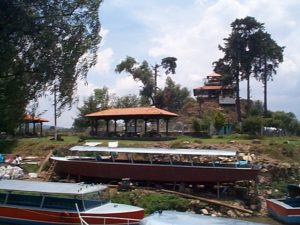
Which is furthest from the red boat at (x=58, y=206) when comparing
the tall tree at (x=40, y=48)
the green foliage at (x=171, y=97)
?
the green foliage at (x=171, y=97)

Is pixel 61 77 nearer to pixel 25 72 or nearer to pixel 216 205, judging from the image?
pixel 25 72

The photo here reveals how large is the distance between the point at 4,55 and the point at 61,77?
306 centimetres

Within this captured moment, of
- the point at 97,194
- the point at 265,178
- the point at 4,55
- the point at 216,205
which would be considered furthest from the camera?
the point at 265,178

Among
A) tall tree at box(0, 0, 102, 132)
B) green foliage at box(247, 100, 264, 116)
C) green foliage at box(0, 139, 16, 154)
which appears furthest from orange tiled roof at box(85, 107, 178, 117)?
tall tree at box(0, 0, 102, 132)

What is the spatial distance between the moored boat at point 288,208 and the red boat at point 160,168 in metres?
3.17

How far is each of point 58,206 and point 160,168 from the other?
12.2 meters

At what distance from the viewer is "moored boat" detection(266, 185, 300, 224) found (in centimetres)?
2509

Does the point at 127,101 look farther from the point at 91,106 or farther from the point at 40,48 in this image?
the point at 40,48

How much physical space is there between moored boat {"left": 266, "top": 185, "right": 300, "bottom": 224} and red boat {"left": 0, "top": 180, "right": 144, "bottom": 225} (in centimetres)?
883

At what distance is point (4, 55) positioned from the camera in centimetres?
1986

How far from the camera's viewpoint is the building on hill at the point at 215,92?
2858 inches

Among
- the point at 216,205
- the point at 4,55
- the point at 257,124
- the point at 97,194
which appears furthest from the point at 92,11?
the point at 257,124

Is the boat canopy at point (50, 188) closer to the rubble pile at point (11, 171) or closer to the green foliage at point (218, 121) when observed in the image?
the rubble pile at point (11, 171)

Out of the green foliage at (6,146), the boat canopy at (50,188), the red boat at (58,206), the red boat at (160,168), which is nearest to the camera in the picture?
the red boat at (58,206)
